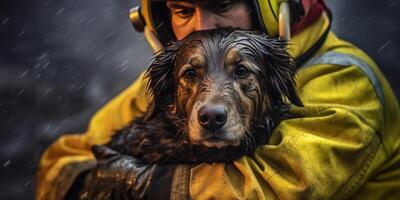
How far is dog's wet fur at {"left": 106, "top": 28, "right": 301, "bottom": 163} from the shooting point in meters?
2.46

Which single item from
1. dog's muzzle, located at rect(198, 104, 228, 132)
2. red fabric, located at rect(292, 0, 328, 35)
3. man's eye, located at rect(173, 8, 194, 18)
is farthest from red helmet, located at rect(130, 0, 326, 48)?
dog's muzzle, located at rect(198, 104, 228, 132)

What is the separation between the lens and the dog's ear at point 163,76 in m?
2.70

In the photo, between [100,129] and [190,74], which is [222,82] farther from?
[100,129]

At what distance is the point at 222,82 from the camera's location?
248cm

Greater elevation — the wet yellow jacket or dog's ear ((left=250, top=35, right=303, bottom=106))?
dog's ear ((left=250, top=35, right=303, bottom=106))

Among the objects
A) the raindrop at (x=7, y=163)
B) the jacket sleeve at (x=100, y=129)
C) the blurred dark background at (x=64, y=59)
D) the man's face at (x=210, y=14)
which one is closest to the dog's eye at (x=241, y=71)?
the man's face at (x=210, y=14)

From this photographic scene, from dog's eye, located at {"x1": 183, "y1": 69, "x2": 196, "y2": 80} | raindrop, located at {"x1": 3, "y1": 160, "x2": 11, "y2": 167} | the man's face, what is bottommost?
raindrop, located at {"x1": 3, "y1": 160, "x2": 11, "y2": 167}

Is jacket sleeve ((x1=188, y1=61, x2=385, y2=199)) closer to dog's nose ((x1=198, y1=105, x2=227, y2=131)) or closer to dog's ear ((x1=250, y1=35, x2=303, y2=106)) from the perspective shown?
dog's ear ((x1=250, y1=35, x2=303, y2=106))

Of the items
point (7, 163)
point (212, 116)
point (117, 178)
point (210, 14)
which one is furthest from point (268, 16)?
point (7, 163)

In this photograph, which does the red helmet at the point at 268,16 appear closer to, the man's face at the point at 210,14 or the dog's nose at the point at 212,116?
the man's face at the point at 210,14

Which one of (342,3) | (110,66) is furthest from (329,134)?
(110,66)

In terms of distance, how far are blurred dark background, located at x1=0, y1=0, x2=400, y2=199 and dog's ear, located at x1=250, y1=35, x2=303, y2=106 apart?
1.03 meters

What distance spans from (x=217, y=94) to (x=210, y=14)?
15.1 inches

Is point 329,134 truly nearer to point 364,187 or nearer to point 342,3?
point 364,187
